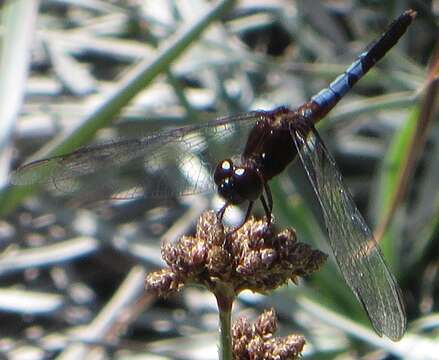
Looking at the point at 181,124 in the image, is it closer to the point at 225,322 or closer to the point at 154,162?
the point at 154,162

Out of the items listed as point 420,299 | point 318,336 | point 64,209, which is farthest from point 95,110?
point 420,299

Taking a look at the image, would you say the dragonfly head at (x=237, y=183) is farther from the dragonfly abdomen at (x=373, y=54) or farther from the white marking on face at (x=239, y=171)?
the dragonfly abdomen at (x=373, y=54)

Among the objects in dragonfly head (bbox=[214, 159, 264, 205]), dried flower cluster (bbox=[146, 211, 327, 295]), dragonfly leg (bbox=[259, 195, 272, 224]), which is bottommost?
dried flower cluster (bbox=[146, 211, 327, 295])

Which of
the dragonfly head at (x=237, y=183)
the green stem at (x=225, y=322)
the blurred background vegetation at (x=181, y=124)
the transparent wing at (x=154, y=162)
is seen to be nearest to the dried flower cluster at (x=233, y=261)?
the green stem at (x=225, y=322)

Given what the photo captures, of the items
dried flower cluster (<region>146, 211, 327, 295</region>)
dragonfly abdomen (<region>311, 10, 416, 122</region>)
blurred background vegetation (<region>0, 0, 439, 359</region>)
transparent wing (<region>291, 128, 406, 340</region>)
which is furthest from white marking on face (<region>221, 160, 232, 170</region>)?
blurred background vegetation (<region>0, 0, 439, 359</region>)

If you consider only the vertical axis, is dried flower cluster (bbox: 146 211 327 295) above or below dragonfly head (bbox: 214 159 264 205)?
below

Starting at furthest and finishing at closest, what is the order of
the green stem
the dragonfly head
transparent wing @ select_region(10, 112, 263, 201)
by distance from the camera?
transparent wing @ select_region(10, 112, 263, 201) → the dragonfly head → the green stem

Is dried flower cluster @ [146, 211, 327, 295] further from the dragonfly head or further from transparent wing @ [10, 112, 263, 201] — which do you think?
transparent wing @ [10, 112, 263, 201]
